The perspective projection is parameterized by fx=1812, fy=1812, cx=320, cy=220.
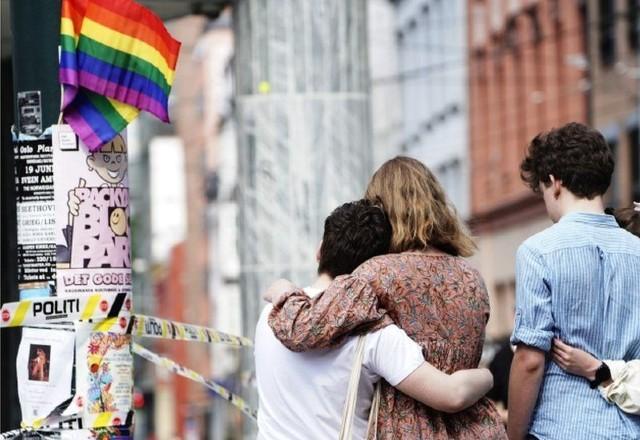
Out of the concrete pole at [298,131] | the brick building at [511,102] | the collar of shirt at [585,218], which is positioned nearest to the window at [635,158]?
the brick building at [511,102]

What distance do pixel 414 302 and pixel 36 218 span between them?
1.12 m

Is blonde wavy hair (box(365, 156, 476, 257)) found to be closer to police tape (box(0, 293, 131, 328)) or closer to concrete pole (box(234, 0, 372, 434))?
police tape (box(0, 293, 131, 328))

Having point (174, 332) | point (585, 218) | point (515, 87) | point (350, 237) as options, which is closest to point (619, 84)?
point (515, 87)


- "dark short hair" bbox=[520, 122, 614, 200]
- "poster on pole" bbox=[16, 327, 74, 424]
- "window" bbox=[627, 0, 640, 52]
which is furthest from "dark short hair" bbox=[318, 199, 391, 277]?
"window" bbox=[627, 0, 640, 52]

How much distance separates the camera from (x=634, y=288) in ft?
17.9

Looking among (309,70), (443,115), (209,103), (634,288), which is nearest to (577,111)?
(443,115)

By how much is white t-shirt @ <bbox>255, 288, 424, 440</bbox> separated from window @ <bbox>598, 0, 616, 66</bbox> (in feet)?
113

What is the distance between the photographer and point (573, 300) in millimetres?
5363

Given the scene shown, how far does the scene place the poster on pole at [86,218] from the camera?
205 inches

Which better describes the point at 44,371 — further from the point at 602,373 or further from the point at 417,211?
the point at 602,373

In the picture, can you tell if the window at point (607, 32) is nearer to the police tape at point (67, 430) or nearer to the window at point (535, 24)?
the window at point (535, 24)

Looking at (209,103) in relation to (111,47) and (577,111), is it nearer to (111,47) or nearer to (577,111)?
(577,111)

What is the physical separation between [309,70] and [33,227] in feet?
12.8

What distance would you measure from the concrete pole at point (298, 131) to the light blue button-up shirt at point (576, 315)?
350 centimetres
